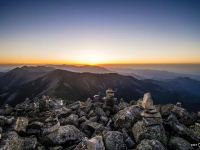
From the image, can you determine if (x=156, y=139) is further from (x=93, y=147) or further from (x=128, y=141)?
(x=93, y=147)

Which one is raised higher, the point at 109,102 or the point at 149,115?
the point at 149,115

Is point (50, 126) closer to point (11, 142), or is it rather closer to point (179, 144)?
point (11, 142)

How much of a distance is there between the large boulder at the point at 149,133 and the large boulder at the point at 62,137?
404 centimetres

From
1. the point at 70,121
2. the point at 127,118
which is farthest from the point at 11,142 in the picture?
the point at 127,118

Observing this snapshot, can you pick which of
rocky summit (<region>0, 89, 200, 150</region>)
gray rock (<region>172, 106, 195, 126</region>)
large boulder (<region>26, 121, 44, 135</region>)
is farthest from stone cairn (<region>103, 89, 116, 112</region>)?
large boulder (<region>26, 121, 44, 135</region>)

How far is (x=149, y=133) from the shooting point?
14891 mm

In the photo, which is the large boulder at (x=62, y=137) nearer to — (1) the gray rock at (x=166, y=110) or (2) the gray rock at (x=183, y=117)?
(1) the gray rock at (x=166, y=110)

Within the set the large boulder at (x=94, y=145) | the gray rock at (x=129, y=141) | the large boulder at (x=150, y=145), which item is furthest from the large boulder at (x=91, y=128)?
the large boulder at (x=150, y=145)

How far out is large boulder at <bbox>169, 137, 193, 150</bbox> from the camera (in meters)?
14.1

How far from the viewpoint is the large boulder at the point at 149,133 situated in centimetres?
1470

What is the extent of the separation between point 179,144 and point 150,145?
2384 mm

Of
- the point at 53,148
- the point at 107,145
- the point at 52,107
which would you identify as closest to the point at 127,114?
the point at 107,145

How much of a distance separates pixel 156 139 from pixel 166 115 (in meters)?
5.82

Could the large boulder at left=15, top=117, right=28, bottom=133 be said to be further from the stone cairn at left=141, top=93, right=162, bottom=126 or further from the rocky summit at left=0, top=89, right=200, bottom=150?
the stone cairn at left=141, top=93, right=162, bottom=126
